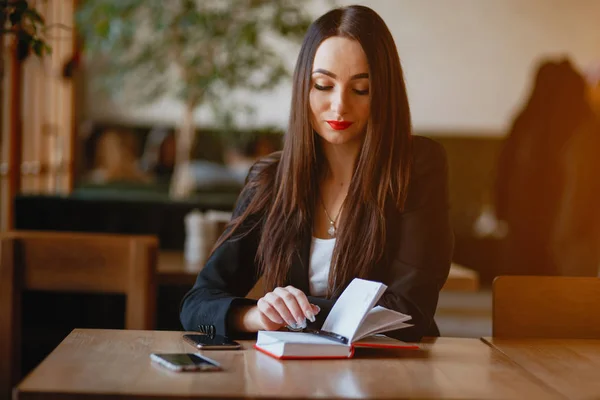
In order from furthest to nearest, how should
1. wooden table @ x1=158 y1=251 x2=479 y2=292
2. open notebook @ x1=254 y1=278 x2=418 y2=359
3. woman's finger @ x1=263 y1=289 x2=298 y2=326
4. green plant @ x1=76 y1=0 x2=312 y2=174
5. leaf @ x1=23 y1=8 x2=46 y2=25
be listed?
green plant @ x1=76 y1=0 x2=312 y2=174, wooden table @ x1=158 y1=251 x2=479 y2=292, leaf @ x1=23 y1=8 x2=46 y2=25, woman's finger @ x1=263 y1=289 x2=298 y2=326, open notebook @ x1=254 y1=278 x2=418 y2=359

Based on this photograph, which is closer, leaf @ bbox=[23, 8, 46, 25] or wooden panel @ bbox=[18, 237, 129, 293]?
wooden panel @ bbox=[18, 237, 129, 293]

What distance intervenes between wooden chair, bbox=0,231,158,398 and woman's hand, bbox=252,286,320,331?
55 centimetres

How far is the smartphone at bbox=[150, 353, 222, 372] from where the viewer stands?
1231mm

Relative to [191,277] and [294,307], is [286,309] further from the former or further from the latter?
[191,277]

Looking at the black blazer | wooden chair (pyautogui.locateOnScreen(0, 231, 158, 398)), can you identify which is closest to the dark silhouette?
the black blazer

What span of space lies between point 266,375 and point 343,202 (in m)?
0.63

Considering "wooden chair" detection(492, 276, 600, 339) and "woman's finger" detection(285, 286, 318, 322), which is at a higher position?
"woman's finger" detection(285, 286, 318, 322)

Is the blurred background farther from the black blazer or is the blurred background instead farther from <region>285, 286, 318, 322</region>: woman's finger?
<region>285, 286, 318, 322</region>: woman's finger

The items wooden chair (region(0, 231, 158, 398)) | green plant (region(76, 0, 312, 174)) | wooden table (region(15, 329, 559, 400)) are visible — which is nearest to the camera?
wooden table (region(15, 329, 559, 400))

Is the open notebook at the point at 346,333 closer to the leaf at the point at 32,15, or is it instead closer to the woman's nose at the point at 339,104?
the woman's nose at the point at 339,104

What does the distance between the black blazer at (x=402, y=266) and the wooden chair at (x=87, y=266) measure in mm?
249

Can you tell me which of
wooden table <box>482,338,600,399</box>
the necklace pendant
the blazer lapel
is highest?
the necklace pendant

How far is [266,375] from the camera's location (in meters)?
1.23

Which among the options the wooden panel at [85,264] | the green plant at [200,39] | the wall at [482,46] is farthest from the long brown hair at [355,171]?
the wall at [482,46]
